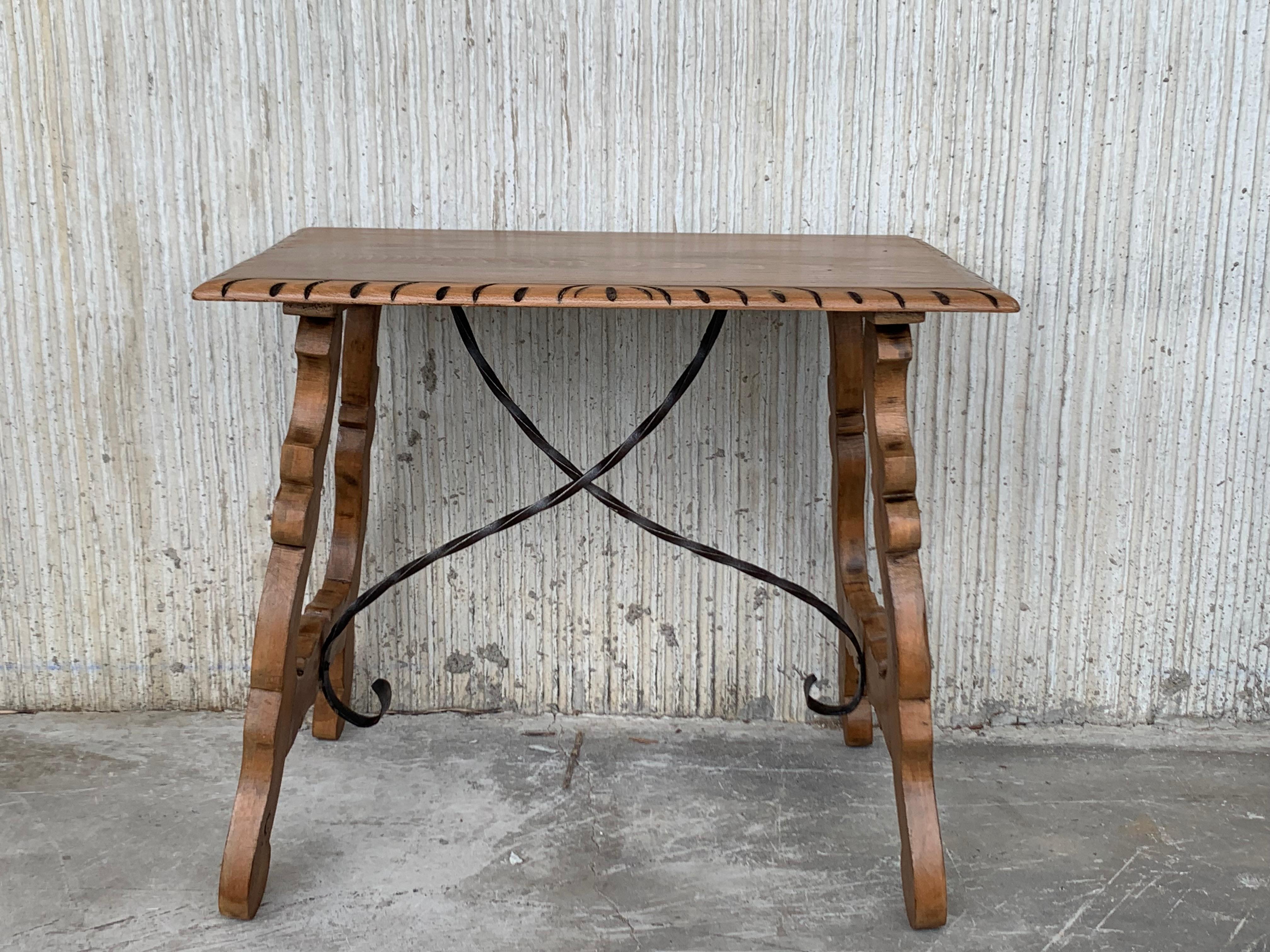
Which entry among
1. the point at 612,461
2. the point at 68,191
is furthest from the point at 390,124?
the point at 612,461

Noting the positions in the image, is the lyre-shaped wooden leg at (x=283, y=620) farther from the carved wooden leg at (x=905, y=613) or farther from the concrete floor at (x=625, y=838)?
the carved wooden leg at (x=905, y=613)

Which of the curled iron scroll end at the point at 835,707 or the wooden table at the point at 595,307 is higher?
the wooden table at the point at 595,307

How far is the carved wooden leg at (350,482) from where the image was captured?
66.1 inches

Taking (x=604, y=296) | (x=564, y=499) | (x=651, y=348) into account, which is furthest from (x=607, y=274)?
(x=651, y=348)

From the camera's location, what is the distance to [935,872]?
4.65 feet

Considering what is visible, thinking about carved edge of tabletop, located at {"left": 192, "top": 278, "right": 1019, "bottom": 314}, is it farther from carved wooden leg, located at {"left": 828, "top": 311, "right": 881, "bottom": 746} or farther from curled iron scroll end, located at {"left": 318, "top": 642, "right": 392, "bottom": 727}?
curled iron scroll end, located at {"left": 318, "top": 642, "right": 392, "bottom": 727}

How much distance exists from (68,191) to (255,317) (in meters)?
0.35

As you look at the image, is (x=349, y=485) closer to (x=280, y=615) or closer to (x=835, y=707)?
(x=280, y=615)

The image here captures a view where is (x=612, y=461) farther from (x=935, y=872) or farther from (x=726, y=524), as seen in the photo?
(x=935, y=872)

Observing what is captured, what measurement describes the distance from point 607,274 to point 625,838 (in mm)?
798

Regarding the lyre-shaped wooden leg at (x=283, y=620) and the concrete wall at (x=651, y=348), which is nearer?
the lyre-shaped wooden leg at (x=283, y=620)

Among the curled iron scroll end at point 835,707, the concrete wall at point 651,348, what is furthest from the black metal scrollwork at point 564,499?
the concrete wall at point 651,348

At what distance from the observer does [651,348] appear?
1.88m

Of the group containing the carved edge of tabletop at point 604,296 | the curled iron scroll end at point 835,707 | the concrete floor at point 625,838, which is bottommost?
the concrete floor at point 625,838
